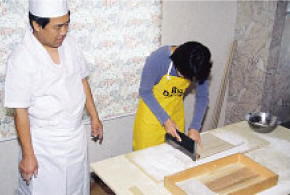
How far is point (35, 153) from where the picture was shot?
5.64 feet

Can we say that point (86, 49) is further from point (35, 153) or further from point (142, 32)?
point (35, 153)

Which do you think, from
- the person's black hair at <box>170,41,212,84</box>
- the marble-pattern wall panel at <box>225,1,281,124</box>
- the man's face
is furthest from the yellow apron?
the marble-pattern wall panel at <box>225,1,281,124</box>

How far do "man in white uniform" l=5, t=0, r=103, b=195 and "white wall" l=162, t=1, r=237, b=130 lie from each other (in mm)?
1113

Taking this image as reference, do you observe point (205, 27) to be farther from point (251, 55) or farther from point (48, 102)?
point (48, 102)

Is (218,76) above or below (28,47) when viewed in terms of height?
below

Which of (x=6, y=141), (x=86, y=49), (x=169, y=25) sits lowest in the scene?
(x=6, y=141)

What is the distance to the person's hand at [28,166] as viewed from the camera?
163 centimetres

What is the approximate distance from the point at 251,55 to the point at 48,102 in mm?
2125

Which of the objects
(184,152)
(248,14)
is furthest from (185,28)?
(184,152)

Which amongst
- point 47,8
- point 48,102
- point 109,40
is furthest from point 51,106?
point 109,40

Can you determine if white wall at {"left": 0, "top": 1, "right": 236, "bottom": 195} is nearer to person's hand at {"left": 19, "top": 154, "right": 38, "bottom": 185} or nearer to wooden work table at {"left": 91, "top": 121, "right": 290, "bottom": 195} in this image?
person's hand at {"left": 19, "top": 154, "right": 38, "bottom": 185}

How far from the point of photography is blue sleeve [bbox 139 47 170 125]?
1954 millimetres

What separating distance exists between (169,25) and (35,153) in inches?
62.5

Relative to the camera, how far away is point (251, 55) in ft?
10.1
